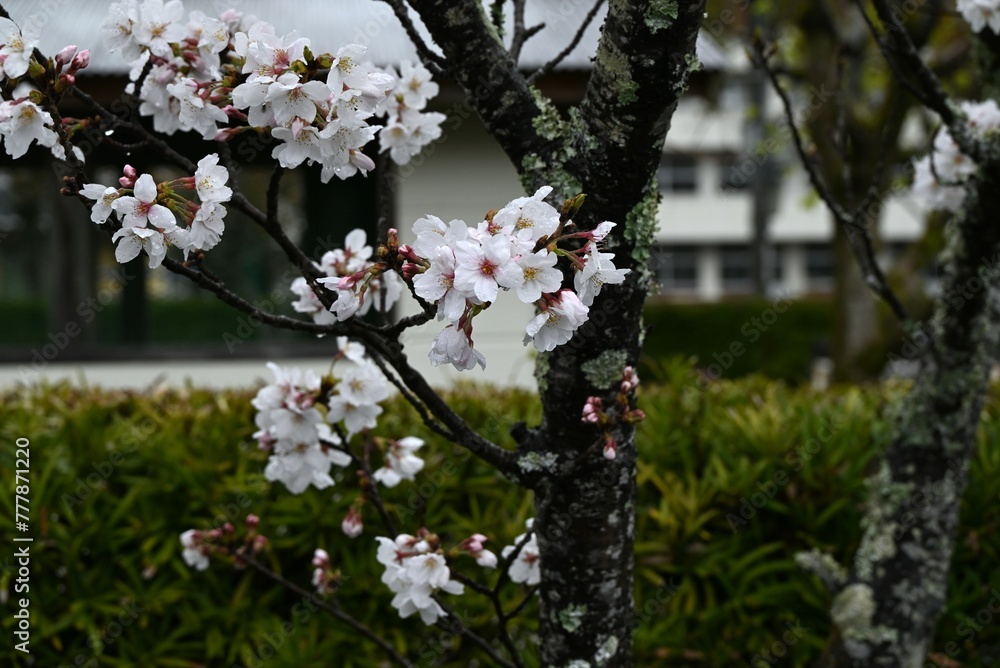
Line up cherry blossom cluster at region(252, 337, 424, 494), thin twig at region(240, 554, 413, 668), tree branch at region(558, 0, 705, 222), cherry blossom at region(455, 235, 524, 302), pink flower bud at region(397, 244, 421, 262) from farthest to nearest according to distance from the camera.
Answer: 1. thin twig at region(240, 554, 413, 668)
2. cherry blossom cluster at region(252, 337, 424, 494)
3. tree branch at region(558, 0, 705, 222)
4. pink flower bud at region(397, 244, 421, 262)
5. cherry blossom at region(455, 235, 524, 302)

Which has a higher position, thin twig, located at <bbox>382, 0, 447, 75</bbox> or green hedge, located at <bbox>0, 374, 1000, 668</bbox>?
thin twig, located at <bbox>382, 0, 447, 75</bbox>

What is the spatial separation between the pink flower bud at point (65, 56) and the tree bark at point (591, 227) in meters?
0.59

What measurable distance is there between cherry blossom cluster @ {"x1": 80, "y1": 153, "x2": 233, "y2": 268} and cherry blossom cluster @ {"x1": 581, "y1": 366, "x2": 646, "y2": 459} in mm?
638

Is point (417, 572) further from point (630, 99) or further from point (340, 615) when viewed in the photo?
point (630, 99)

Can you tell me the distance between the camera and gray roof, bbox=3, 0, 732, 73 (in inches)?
231

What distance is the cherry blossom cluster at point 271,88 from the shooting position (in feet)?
3.81

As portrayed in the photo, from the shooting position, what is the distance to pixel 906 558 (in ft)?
7.67

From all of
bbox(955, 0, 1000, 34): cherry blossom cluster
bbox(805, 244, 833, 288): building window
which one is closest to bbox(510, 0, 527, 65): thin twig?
bbox(955, 0, 1000, 34): cherry blossom cluster

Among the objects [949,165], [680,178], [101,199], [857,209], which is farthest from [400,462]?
[680,178]

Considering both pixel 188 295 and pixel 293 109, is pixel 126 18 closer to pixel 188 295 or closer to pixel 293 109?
pixel 293 109

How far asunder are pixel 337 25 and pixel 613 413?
230 inches

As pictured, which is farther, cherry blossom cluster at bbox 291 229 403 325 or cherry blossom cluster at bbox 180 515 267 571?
cherry blossom cluster at bbox 180 515 267 571

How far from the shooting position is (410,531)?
2.73 m

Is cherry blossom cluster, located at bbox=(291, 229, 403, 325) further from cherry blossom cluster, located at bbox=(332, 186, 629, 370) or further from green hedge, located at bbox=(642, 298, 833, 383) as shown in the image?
green hedge, located at bbox=(642, 298, 833, 383)
